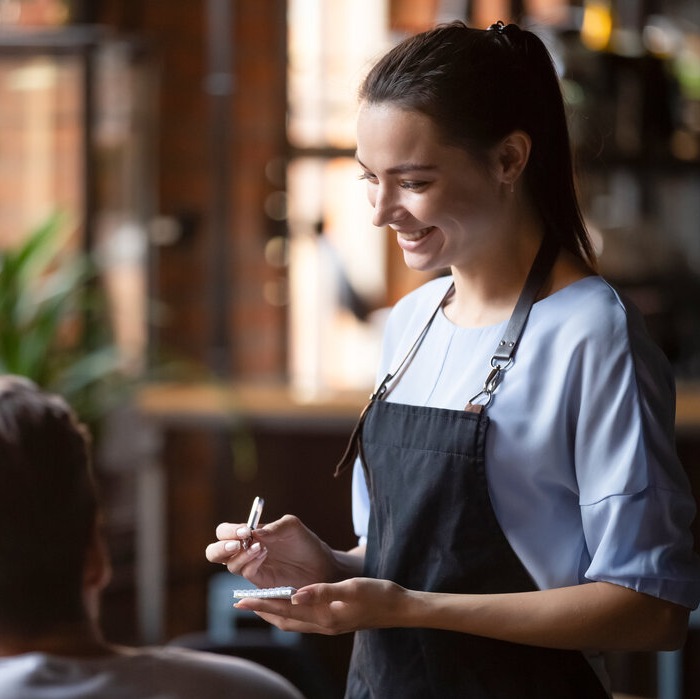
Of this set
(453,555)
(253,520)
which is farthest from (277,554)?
(453,555)

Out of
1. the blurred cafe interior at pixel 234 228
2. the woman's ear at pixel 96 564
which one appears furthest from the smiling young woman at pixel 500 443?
the blurred cafe interior at pixel 234 228

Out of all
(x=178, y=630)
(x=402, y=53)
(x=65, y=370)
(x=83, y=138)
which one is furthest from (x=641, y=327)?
(x=178, y=630)

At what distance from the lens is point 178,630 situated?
3984 mm

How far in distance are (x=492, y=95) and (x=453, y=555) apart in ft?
1.50

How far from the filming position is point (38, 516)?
140 centimetres

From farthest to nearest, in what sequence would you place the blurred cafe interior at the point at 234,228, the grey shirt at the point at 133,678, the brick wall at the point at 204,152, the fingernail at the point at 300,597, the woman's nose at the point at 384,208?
the brick wall at the point at 204,152
the blurred cafe interior at the point at 234,228
the grey shirt at the point at 133,678
the woman's nose at the point at 384,208
the fingernail at the point at 300,597

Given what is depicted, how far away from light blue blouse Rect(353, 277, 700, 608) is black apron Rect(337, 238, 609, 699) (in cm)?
2

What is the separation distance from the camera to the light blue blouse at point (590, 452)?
3.58ft

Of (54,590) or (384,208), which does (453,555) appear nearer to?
(384,208)

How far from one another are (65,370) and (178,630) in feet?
4.34

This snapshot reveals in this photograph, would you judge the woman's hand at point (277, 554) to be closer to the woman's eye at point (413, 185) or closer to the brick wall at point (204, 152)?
the woman's eye at point (413, 185)

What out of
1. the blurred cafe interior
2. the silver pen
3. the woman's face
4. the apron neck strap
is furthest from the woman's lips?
the blurred cafe interior

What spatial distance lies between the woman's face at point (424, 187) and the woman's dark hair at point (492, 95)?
0.05 feet

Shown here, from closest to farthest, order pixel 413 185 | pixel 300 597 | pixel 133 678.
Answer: pixel 300 597
pixel 413 185
pixel 133 678
